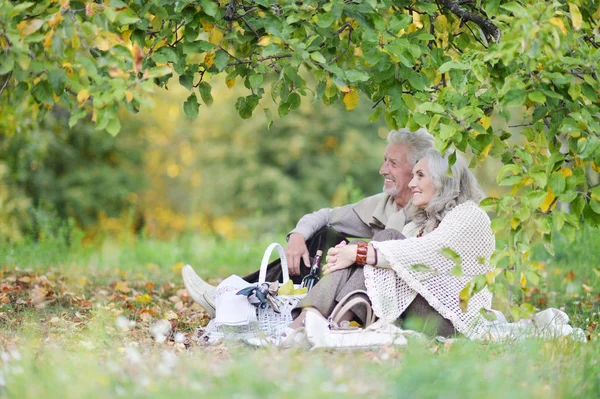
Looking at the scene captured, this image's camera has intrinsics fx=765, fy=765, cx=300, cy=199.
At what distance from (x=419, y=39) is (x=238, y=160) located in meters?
18.8

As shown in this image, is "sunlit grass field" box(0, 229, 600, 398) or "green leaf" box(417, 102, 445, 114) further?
"green leaf" box(417, 102, 445, 114)

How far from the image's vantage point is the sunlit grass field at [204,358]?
2.49m

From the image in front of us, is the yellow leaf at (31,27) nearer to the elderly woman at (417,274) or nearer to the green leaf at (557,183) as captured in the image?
the elderly woman at (417,274)

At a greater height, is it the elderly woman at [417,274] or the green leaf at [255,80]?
the green leaf at [255,80]

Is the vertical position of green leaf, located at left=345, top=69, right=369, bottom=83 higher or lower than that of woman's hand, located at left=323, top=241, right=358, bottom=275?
higher

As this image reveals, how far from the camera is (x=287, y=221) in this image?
2067 centimetres

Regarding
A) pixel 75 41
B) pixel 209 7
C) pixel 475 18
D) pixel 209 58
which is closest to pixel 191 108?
pixel 209 58

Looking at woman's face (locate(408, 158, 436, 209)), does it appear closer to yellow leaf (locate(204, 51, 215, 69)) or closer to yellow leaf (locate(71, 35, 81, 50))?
yellow leaf (locate(204, 51, 215, 69))

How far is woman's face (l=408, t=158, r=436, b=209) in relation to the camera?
4.35 metres

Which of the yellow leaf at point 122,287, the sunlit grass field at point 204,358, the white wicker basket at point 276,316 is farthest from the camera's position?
the yellow leaf at point 122,287

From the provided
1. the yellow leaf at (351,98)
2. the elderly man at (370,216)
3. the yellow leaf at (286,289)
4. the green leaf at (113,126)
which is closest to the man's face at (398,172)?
the elderly man at (370,216)

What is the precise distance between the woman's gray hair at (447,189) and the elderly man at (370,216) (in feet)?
1.52

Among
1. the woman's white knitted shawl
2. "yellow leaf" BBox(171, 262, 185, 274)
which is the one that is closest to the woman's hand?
the woman's white knitted shawl

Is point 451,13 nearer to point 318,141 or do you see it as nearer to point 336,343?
point 336,343
